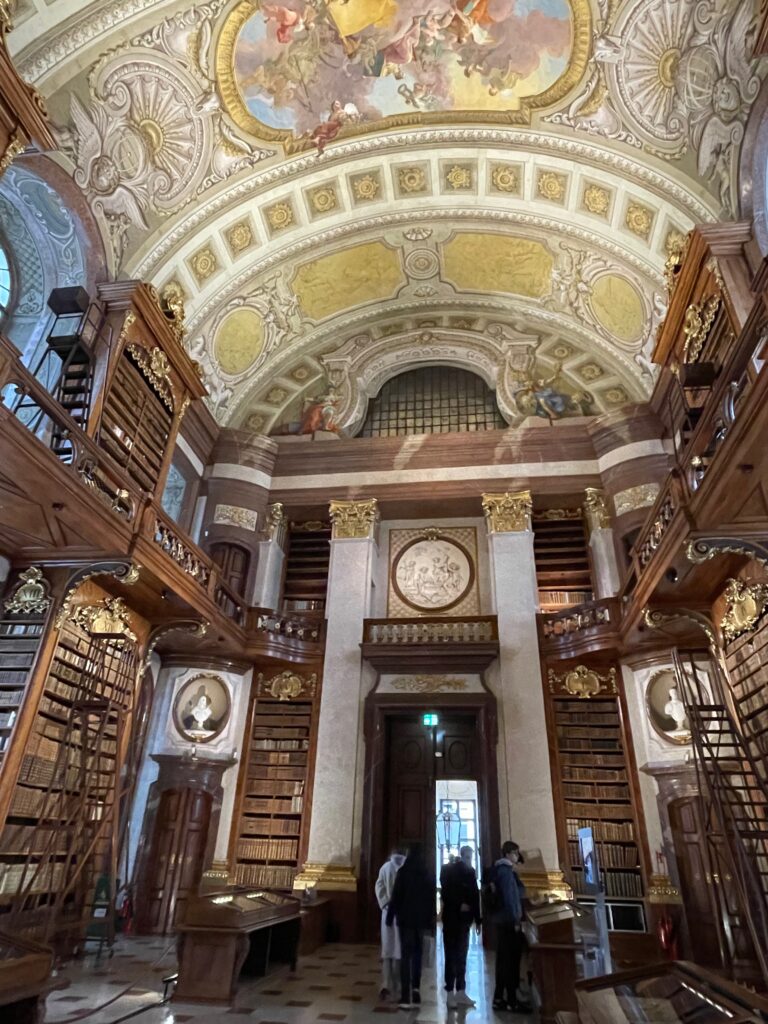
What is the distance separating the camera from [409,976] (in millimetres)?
5051

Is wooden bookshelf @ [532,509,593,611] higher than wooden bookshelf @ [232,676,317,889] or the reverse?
higher

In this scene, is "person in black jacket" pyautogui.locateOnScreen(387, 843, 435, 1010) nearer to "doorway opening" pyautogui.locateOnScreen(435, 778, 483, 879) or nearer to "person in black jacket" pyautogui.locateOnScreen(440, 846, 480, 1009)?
"person in black jacket" pyautogui.locateOnScreen(440, 846, 480, 1009)

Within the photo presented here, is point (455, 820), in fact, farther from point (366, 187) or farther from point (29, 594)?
point (366, 187)


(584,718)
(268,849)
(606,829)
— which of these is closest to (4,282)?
(268,849)

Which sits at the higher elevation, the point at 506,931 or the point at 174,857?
the point at 174,857

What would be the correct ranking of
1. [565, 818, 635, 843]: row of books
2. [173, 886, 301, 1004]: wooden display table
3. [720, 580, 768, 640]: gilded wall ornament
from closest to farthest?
[173, 886, 301, 1004]: wooden display table → [720, 580, 768, 640]: gilded wall ornament → [565, 818, 635, 843]: row of books

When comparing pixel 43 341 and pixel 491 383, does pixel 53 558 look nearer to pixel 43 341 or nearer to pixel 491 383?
pixel 43 341

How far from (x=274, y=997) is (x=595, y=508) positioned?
855cm

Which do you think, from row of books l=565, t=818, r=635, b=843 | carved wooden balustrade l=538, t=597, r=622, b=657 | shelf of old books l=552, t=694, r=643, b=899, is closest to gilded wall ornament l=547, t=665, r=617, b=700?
shelf of old books l=552, t=694, r=643, b=899

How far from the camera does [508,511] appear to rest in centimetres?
1140

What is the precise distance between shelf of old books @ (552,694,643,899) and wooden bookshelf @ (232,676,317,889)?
12.5 feet

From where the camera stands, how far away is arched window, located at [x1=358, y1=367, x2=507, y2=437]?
13023mm

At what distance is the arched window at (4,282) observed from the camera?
8.66 metres

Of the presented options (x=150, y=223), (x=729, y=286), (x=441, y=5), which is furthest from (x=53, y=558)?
(x=441, y=5)
